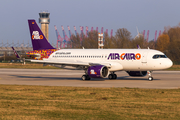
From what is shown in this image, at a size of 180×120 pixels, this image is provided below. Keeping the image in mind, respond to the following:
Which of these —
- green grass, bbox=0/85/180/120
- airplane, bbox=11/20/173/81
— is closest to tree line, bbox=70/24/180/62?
airplane, bbox=11/20/173/81

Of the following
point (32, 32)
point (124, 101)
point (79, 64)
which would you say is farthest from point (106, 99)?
point (32, 32)

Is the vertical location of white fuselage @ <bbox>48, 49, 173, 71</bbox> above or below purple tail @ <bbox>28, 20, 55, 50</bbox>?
below

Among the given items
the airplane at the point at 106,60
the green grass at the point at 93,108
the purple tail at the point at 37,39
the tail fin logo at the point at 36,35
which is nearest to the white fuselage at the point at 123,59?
the airplane at the point at 106,60

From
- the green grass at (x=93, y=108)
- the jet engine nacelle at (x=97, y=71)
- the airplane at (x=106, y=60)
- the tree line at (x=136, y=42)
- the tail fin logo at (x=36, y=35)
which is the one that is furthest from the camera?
the tree line at (x=136, y=42)

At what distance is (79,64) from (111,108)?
19921mm

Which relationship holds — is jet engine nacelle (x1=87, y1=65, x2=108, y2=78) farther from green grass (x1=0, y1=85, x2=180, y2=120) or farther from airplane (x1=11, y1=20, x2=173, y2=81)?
green grass (x1=0, y1=85, x2=180, y2=120)

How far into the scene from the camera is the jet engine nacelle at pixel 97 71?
33.0m

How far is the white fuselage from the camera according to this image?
111ft

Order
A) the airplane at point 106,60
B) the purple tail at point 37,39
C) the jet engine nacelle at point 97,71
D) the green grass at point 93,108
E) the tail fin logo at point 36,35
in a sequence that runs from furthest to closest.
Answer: the tail fin logo at point 36,35 → the purple tail at point 37,39 → the airplane at point 106,60 → the jet engine nacelle at point 97,71 → the green grass at point 93,108

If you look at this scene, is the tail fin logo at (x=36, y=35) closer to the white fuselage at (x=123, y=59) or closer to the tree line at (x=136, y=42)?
the white fuselage at (x=123, y=59)

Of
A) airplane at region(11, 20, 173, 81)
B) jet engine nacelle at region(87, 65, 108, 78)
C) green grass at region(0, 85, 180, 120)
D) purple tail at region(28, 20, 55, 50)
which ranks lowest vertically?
green grass at region(0, 85, 180, 120)

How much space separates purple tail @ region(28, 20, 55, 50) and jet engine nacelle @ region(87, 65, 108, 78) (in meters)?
9.32

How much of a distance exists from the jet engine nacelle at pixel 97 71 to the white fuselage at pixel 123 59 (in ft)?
4.76

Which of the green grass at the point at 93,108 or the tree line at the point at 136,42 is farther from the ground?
the tree line at the point at 136,42
